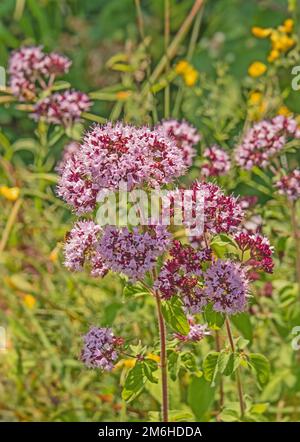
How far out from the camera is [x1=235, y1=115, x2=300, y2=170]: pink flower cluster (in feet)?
7.20

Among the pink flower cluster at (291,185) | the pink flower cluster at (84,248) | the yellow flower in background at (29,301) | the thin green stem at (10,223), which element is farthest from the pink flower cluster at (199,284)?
the thin green stem at (10,223)

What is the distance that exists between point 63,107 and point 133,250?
0.90m

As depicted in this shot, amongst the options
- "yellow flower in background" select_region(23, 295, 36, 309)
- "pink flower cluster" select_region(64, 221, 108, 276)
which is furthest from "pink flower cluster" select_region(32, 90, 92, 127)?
"pink flower cluster" select_region(64, 221, 108, 276)

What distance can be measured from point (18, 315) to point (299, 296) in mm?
950

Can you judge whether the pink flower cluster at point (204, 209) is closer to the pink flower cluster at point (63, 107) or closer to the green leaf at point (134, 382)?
the green leaf at point (134, 382)

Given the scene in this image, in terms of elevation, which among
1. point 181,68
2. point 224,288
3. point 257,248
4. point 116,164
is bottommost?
point 224,288

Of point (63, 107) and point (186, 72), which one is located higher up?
point (186, 72)

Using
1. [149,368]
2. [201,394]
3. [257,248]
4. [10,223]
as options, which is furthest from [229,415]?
[10,223]

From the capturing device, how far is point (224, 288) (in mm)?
1607

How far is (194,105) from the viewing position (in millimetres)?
3824

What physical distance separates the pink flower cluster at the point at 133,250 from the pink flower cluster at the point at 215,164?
0.64m

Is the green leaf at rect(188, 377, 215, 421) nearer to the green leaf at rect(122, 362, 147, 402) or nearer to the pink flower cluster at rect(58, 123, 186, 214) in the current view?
the green leaf at rect(122, 362, 147, 402)

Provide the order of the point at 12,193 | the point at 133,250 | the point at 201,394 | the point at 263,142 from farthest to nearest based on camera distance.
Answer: the point at 12,193, the point at 263,142, the point at 201,394, the point at 133,250

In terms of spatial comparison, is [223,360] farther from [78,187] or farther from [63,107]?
[63,107]
